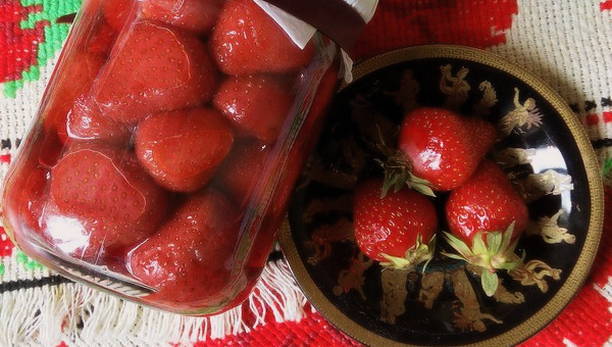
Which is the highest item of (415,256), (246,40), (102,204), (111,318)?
(246,40)

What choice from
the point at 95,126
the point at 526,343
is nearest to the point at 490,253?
the point at 526,343

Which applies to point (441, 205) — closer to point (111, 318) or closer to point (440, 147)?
point (440, 147)

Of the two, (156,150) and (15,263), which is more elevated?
(156,150)

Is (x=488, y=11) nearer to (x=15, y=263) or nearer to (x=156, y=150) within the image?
(x=156, y=150)

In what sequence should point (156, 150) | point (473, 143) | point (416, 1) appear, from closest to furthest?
point (156, 150) → point (473, 143) → point (416, 1)

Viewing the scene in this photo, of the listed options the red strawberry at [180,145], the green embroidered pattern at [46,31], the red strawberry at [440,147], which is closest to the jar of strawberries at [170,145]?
the red strawberry at [180,145]

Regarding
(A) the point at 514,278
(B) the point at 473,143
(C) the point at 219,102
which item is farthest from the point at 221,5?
(A) the point at 514,278

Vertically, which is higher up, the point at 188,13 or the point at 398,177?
the point at 188,13

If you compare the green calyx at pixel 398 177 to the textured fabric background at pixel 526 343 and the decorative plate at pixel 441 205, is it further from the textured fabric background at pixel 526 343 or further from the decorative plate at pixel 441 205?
the textured fabric background at pixel 526 343
